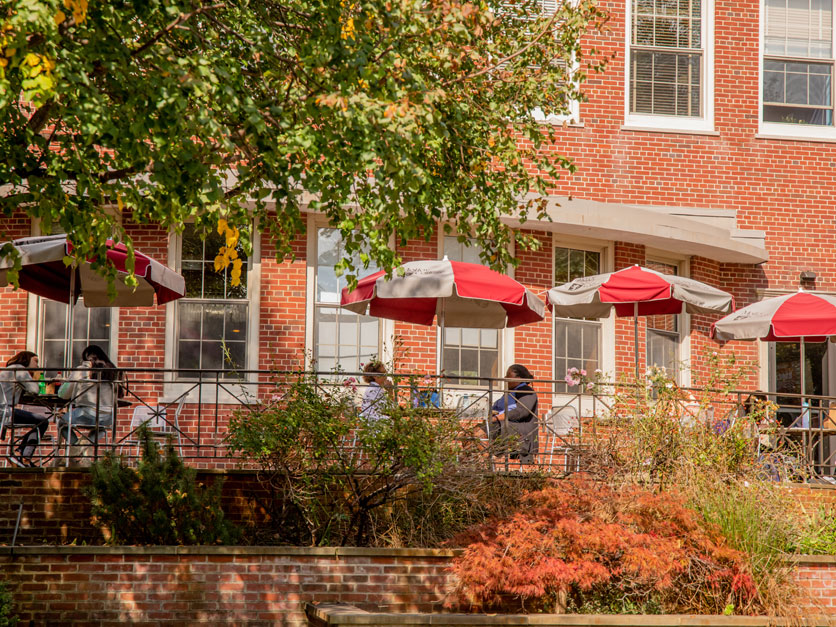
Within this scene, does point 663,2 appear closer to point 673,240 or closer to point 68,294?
point 673,240

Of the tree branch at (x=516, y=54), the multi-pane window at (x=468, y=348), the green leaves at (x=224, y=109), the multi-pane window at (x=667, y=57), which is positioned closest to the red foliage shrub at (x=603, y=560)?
the green leaves at (x=224, y=109)

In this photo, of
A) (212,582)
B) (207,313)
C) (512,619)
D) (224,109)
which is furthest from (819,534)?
(207,313)

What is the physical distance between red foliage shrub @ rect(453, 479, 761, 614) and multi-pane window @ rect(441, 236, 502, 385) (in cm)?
537

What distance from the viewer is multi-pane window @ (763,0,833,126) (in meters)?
16.7

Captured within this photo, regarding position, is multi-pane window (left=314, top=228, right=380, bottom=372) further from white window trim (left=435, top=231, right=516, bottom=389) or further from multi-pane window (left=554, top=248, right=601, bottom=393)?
multi-pane window (left=554, top=248, right=601, bottom=393)

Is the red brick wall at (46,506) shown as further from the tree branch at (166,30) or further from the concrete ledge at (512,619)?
the tree branch at (166,30)

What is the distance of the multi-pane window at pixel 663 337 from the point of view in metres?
15.6

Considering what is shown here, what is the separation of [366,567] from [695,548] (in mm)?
2741

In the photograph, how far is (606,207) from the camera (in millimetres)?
14250

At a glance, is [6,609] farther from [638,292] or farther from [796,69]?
[796,69]

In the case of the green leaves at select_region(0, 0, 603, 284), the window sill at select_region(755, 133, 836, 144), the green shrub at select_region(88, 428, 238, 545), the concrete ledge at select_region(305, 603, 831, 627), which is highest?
the window sill at select_region(755, 133, 836, 144)

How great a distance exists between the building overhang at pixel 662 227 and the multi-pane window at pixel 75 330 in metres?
5.46

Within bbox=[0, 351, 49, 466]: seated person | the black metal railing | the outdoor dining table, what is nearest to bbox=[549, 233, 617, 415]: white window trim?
the black metal railing

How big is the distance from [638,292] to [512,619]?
5067 millimetres
